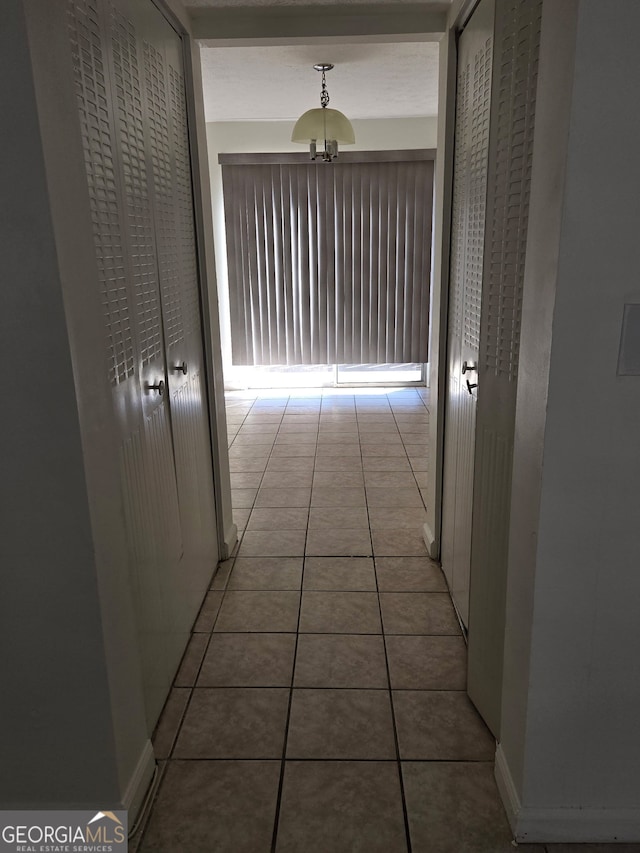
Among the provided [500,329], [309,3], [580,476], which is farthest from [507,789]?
[309,3]

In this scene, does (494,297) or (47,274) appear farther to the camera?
(494,297)

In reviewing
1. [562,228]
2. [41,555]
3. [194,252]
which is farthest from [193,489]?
[562,228]

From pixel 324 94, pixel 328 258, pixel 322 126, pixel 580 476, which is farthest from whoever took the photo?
pixel 328 258

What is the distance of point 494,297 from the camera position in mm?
1749

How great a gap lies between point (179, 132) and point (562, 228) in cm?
163

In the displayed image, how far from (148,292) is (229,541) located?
139 cm

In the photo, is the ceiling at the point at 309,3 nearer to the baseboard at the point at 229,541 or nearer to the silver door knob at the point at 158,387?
the silver door knob at the point at 158,387

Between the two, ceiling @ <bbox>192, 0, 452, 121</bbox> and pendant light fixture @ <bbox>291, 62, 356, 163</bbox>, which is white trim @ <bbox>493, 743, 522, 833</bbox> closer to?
ceiling @ <bbox>192, 0, 452, 121</bbox>

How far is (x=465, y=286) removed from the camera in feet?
→ 7.41

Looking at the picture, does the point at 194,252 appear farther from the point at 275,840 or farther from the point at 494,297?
the point at 275,840

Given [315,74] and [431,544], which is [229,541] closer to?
[431,544]

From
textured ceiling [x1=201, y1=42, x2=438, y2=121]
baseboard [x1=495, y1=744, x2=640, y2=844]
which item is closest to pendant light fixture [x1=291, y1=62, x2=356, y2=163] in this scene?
textured ceiling [x1=201, y1=42, x2=438, y2=121]

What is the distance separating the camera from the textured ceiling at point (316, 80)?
3.39 metres

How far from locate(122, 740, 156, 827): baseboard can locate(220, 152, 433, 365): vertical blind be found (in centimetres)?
458
